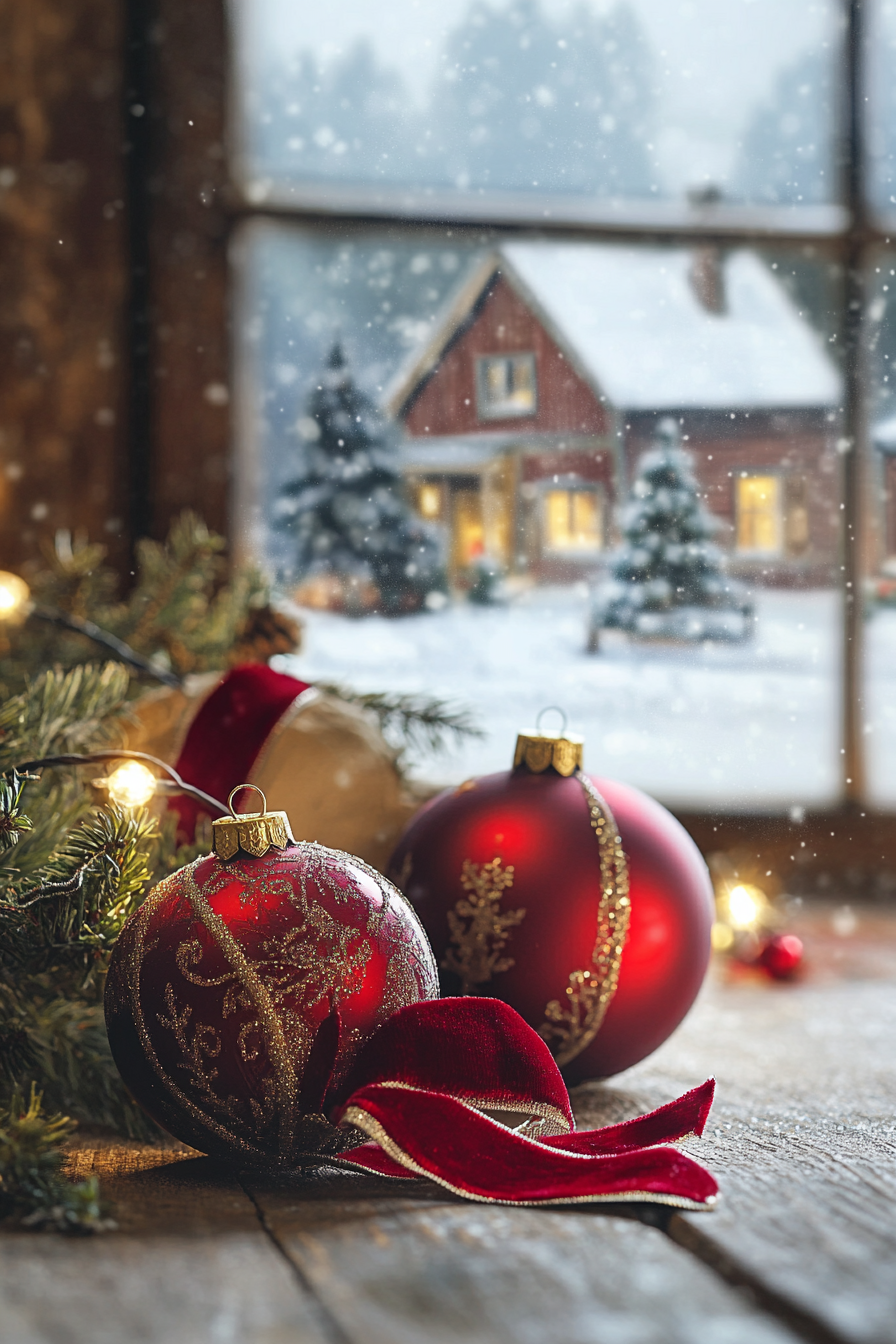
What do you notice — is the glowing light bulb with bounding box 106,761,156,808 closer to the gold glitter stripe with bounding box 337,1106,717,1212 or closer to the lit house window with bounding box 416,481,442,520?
the gold glitter stripe with bounding box 337,1106,717,1212

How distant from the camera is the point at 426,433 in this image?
1562 millimetres

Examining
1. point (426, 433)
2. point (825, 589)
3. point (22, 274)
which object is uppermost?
point (22, 274)

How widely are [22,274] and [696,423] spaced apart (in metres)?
0.84

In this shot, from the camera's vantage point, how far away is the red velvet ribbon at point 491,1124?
1.98 feet

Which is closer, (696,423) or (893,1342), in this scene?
(893,1342)

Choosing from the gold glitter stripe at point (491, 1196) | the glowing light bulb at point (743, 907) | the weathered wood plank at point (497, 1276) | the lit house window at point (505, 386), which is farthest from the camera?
the lit house window at point (505, 386)

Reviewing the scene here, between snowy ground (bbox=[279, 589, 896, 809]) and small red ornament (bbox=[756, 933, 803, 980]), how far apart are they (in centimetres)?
34

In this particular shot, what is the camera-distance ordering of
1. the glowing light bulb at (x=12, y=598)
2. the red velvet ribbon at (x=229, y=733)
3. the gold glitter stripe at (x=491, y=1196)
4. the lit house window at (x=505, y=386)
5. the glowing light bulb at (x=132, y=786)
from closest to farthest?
the gold glitter stripe at (x=491, y=1196)
the glowing light bulb at (x=132, y=786)
the red velvet ribbon at (x=229, y=733)
the glowing light bulb at (x=12, y=598)
the lit house window at (x=505, y=386)

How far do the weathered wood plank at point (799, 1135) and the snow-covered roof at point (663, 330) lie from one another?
2.45 feet

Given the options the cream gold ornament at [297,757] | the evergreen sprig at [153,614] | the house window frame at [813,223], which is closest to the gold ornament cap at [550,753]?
the cream gold ornament at [297,757]

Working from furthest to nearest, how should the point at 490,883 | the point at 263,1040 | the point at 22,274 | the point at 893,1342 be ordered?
the point at 22,274 → the point at 490,883 → the point at 263,1040 → the point at 893,1342

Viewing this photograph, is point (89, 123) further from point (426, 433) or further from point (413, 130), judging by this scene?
point (426, 433)

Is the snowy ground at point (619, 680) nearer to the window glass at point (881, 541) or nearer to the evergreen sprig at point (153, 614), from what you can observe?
the window glass at point (881, 541)

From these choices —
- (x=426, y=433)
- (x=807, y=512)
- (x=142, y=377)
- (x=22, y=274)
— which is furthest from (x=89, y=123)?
(x=807, y=512)
